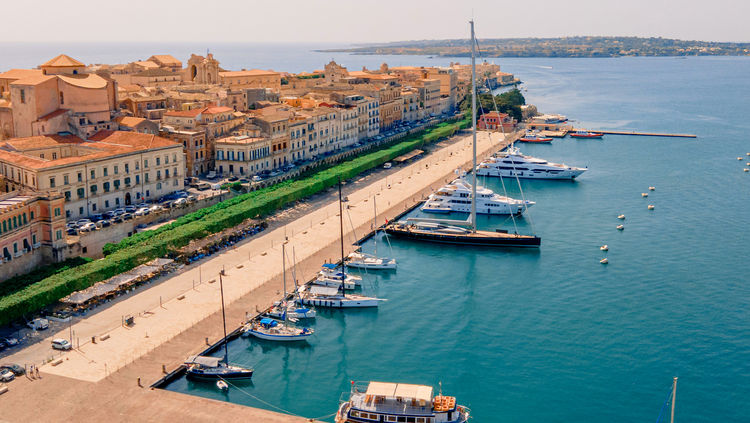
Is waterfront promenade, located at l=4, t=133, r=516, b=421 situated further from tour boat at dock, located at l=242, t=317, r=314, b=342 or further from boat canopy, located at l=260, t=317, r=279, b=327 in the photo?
boat canopy, located at l=260, t=317, r=279, b=327

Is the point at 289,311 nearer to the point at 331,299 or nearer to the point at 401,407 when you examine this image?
the point at 331,299

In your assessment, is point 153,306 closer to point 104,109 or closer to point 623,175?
point 104,109

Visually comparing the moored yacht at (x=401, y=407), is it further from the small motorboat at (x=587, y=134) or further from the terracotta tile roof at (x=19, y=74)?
the small motorboat at (x=587, y=134)

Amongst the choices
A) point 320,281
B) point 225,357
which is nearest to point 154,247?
point 320,281

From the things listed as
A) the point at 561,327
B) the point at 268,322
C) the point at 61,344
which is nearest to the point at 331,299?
the point at 268,322

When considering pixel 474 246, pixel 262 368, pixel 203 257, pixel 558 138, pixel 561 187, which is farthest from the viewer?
pixel 558 138

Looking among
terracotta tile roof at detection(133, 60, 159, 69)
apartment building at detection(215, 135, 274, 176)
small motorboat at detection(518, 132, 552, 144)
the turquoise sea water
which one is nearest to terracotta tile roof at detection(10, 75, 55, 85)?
apartment building at detection(215, 135, 274, 176)

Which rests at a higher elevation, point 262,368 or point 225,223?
point 225,223
